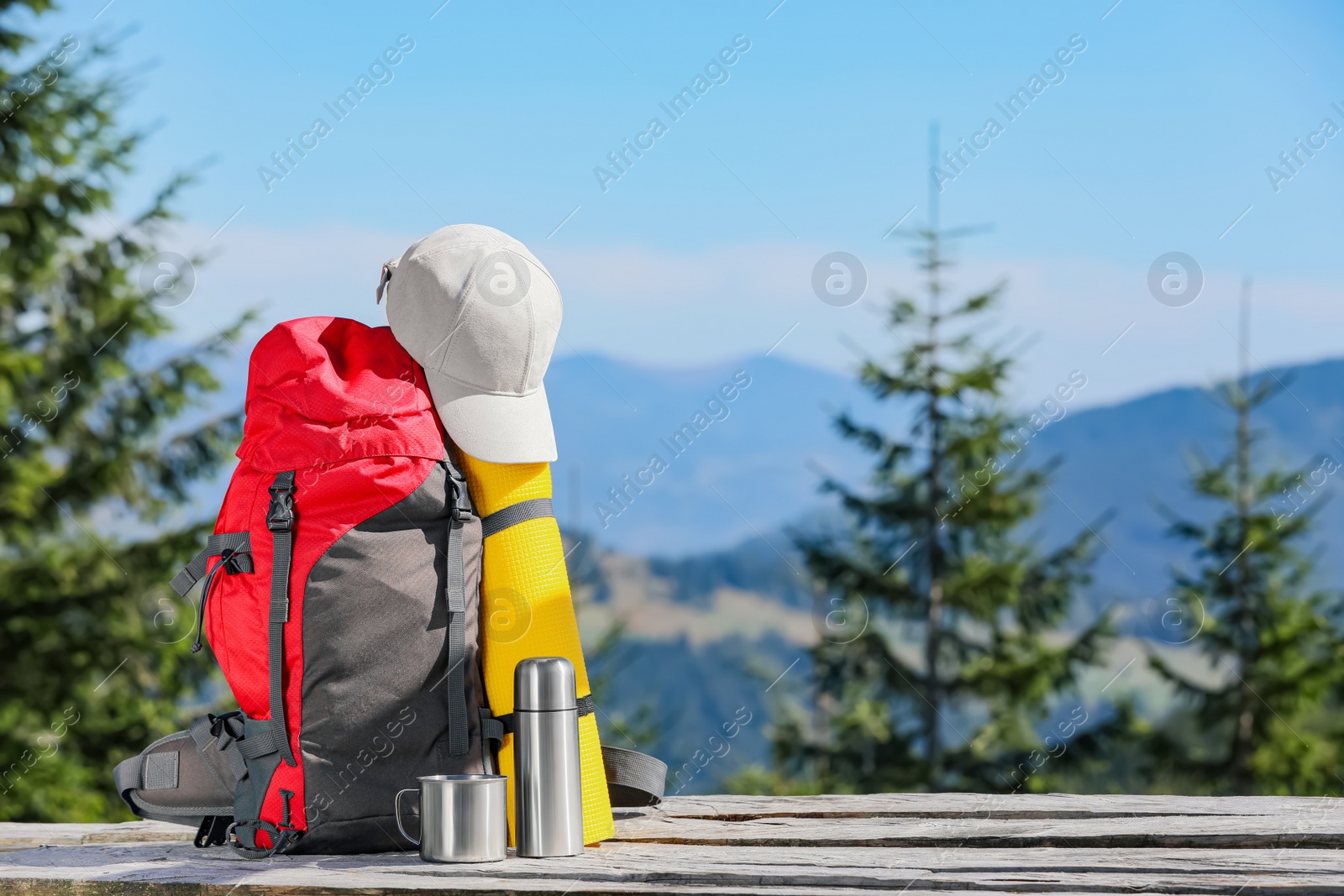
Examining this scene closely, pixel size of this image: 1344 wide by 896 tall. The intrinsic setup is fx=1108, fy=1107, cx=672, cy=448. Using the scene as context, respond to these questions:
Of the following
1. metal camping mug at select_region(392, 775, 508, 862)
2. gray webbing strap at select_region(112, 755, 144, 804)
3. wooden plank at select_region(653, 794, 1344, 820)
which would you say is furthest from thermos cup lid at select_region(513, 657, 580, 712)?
gray webbing strap at select_region(112, 755, 144, 804)

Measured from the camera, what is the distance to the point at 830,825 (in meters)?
2.54

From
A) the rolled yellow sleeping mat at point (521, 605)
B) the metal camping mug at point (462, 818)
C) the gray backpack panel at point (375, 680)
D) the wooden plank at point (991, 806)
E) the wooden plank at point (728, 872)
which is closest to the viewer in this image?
the wooden plank at point (728, 872)

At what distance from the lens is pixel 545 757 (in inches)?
82.7

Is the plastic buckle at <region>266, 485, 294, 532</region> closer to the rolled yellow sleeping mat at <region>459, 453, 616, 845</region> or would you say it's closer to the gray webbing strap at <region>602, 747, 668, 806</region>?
the rolled yellow sleeping mat at <region>459, 453, 616, 845</region>

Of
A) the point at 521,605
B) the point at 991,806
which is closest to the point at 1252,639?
the point at 991,806

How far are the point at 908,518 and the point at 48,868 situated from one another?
32.3 feet

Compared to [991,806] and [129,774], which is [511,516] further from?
[991,806]

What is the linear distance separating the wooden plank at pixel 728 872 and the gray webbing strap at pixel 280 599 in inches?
10.9

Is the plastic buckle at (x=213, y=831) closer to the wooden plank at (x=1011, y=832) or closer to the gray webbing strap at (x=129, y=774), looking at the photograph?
the gray webbing strap at (x=129, y=774)

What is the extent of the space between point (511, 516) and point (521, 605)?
7.4 inches

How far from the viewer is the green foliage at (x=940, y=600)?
1080 centimetres

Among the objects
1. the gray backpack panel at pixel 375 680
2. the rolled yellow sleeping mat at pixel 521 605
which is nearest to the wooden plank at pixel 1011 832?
the rolled yellow sleeping mat at pixel 521 605

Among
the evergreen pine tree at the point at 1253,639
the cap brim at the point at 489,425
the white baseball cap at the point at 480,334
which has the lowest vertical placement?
the evergreen pine tree at the point at 1253,639

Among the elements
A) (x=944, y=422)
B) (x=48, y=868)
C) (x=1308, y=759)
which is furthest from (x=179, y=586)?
(x=1308, y=759)
